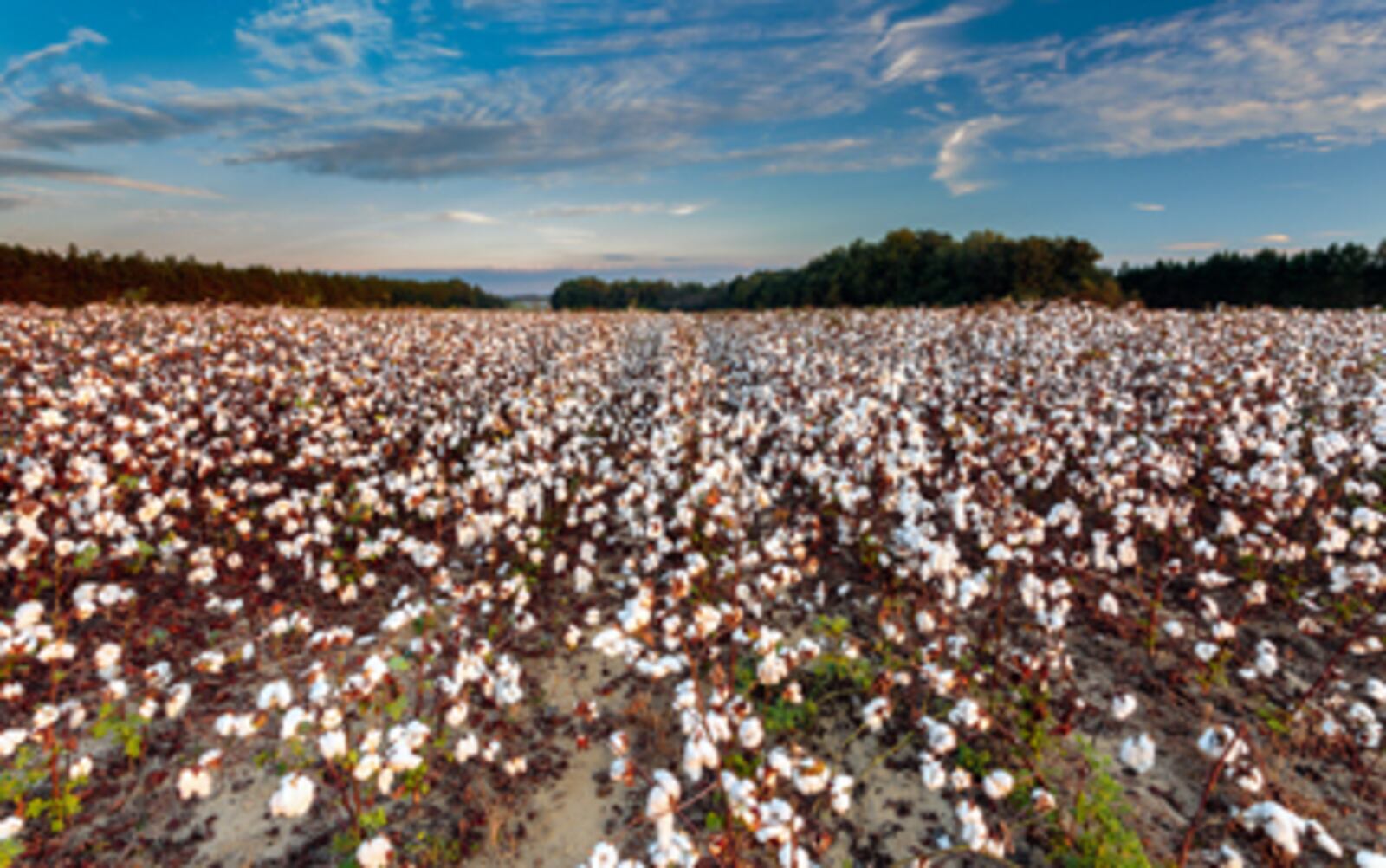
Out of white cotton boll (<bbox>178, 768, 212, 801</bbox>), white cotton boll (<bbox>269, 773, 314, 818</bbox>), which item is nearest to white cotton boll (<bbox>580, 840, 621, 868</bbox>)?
white cotton boll (<bbox>269, 773, 314, 818</bbox>)

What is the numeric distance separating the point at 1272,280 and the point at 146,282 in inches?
3896

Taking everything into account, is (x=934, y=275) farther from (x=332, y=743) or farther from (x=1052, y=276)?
(x=332, y=743)

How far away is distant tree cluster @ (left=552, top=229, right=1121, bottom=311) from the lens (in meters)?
55.3

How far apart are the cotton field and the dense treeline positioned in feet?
74.8

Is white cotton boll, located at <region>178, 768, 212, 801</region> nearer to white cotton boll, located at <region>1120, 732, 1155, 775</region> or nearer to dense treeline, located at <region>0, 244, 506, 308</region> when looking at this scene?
white cotton boll, located at <region>1120, 732, 1155, 775</region>

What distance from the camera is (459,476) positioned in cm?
1026

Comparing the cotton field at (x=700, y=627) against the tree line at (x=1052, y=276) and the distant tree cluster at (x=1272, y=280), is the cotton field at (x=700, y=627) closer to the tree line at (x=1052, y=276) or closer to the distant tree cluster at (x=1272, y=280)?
the tree line at (x=1052, y=276)

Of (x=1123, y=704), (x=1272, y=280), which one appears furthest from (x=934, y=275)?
(x=1123, y=704)

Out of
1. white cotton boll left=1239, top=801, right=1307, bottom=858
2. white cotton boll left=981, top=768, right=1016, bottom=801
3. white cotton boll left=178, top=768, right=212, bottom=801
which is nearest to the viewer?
white cotton boll left=1239, top=801, right=1307, bottom=858

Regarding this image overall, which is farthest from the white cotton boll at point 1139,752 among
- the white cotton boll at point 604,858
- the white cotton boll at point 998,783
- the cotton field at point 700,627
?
the white cotton boll at point 604,858

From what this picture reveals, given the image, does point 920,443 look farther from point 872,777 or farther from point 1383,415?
point 1383,415

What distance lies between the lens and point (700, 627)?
4.00 meters

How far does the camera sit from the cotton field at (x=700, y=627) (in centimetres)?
430

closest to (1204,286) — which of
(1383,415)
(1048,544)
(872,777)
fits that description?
(1383,415)
